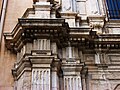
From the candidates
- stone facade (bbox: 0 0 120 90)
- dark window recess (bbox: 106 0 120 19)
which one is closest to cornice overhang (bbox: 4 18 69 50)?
stone facade (bbox: 0 0 120 90)

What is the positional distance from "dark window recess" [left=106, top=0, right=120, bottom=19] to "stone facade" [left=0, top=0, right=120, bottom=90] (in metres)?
1.47

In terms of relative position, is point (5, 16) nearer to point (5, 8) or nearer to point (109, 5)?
point (5, 8)

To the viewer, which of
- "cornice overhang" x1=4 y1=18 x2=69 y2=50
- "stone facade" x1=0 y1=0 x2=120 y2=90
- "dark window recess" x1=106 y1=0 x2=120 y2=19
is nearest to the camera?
"stone facade" x1=0 y1=0 x2=120 y2=90

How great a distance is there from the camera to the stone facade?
26.1 feet

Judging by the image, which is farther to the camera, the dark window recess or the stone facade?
the dark window recess

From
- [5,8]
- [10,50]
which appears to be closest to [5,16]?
[5,8]

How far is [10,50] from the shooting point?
9078 millimetres

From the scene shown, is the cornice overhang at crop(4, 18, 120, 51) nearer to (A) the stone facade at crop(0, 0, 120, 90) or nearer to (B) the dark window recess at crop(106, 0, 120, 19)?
(A) the stone facade at crop(0, 0, 120, 90)

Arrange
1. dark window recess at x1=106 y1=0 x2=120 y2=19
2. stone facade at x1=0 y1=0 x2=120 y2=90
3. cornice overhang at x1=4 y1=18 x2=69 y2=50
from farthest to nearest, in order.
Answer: dark window recess at x1=106 y1=0 x2=120 y2=19, cornice overhang at x1=4 y1=18 x2=69 y2=50, stone facade at x1=0 y1=0 x2=120 y2=90

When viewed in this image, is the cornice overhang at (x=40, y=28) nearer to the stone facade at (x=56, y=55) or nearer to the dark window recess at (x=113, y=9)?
the stone facade at (x=56, y=55)

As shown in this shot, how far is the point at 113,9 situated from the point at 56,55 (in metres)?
3.79

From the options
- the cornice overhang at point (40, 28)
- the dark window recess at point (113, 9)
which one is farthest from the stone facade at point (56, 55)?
the dark window recess at point (113, 9)

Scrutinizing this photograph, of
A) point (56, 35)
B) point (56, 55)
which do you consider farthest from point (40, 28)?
point (56, 55)

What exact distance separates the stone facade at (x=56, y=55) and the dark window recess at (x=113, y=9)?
147 centimetres
